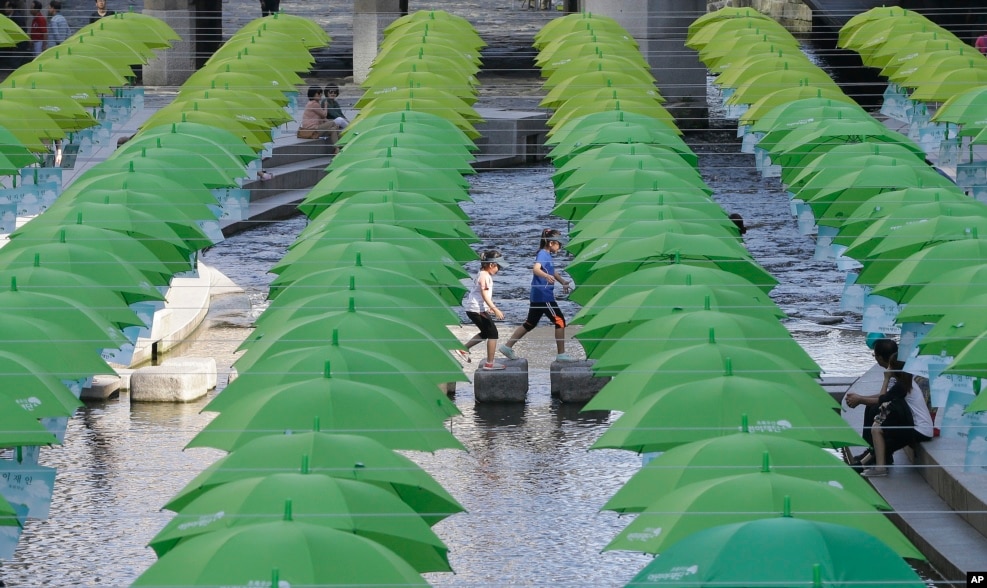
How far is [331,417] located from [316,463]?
1215 millimetres

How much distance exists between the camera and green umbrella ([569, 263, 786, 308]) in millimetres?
14156

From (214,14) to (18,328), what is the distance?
27.9m

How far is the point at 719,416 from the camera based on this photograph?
1088 centimetres

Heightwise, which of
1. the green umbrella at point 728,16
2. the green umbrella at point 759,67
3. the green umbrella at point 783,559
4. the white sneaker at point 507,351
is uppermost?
the green umbrella at point 728,16

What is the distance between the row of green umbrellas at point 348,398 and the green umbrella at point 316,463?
0.01 metres

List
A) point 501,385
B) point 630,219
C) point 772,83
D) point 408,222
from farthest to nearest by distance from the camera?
point 772,83
point 501,385
point 408,222
point 630,219

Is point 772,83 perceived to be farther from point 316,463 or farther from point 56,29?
point 56,29

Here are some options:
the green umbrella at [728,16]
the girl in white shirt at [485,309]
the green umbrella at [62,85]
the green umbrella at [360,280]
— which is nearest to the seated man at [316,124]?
the green umbrella at [728,16]

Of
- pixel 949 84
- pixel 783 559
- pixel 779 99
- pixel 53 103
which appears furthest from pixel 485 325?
pixel 783 559

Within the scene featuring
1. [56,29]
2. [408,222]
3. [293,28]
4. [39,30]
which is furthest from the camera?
[39,30]

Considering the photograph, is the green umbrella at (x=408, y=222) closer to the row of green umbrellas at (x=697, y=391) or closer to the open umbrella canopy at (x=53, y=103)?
the row of green umbrellas at (x=697, y=391)

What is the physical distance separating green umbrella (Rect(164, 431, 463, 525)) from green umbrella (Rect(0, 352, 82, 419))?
1.82 meters

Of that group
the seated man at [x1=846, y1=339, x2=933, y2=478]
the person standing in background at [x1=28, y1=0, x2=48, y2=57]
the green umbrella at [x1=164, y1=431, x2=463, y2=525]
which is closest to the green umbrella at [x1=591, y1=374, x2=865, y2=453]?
the green umbrella at [x1=164, y1=431, x2=463, y2=525]

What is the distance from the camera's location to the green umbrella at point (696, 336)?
12602mm
